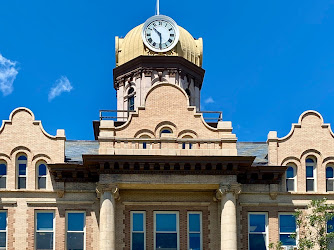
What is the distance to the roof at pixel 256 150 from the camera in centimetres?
4416

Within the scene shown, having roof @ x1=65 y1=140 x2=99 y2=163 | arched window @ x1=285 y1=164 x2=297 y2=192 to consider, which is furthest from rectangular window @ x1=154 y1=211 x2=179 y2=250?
arched window @ x1=285 y1=164 x2=297 y2=192

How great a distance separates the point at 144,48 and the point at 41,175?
42.6 ft

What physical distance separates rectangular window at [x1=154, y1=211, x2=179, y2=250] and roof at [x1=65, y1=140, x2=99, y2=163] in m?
4.65

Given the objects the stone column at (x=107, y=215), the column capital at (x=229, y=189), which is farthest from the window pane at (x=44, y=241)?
the column capital at (x=229, y=189)

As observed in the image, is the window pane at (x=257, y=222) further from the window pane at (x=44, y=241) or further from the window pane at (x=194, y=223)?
the window pane at (x=44, y=241)

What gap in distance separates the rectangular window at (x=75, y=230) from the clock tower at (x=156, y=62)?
1059 cm

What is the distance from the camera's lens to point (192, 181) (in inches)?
1636

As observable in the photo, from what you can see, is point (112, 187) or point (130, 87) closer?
point (112, 187)

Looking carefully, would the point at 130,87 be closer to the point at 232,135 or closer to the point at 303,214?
the point at 232,135

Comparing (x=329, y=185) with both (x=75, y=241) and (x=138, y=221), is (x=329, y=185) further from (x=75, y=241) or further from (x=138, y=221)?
(x=75, y=241)

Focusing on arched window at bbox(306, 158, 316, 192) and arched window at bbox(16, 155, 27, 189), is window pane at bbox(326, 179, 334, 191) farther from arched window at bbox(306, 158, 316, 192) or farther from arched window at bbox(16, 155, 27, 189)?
arched window at bbox(16, 155, 27, 189)

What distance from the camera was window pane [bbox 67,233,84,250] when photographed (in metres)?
41.8

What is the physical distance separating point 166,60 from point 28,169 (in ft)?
42.0

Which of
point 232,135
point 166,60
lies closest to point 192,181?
point 232,135
